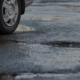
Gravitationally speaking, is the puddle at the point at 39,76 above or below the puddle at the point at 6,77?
below

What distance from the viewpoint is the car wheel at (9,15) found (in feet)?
22.2

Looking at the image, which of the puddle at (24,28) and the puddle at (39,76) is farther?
the puddle at (24,28)

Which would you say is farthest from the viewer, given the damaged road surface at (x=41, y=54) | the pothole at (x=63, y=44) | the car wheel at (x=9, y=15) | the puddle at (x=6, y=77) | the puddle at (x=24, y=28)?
the puddle at (x=24, y=28)

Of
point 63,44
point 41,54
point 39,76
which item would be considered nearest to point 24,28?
point 63,44

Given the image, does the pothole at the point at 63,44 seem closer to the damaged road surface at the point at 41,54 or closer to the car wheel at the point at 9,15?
the damaged road surface at the point at 41,54

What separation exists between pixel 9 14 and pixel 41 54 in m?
2.00

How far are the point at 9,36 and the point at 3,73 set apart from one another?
2627mm

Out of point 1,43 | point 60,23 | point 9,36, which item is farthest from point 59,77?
point 60,23

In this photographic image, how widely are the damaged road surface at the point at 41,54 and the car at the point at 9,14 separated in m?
0.15

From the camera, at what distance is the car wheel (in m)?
6.78

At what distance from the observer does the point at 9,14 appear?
23.1 feet

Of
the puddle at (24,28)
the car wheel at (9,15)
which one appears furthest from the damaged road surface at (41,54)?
the car wheel at (9,15)

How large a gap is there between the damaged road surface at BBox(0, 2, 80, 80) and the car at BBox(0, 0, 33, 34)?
0.50ft

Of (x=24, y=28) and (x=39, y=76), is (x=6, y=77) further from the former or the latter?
(x=24, y=28)
